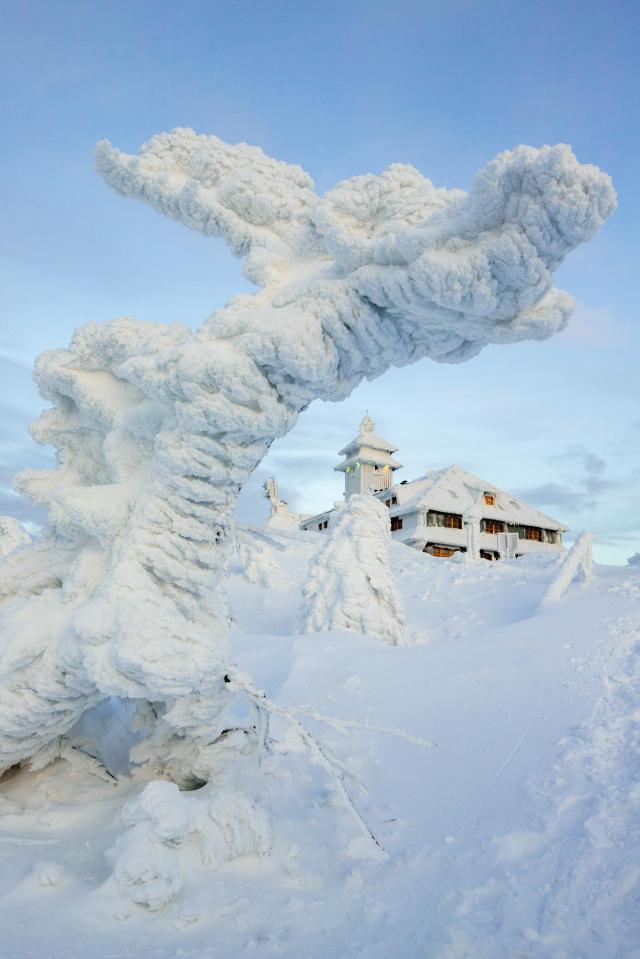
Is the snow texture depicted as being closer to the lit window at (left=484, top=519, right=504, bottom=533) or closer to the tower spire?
the tower spire

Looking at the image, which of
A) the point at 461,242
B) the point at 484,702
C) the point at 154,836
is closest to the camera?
the point at 154,836

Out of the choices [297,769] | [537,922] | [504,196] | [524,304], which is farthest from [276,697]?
[504,196]

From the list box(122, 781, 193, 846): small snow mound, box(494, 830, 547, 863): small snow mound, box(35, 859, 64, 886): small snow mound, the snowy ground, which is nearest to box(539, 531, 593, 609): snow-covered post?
the snowy ground

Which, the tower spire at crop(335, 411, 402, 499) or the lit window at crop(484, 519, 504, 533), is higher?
the tower spire at crop(335, 411, 402, 499)

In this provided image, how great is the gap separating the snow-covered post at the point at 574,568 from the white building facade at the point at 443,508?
43.3ft

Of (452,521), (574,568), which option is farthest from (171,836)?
(452,521)

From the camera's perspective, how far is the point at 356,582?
10.8m

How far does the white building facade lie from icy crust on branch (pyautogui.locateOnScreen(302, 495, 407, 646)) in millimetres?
12829

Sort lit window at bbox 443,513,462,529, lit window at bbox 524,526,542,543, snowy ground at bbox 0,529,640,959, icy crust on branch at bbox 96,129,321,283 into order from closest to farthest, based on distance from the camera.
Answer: snowy ground at bbox 0,529,640,959 → icy crust on branch at bbox 96,129,321,283 → lit window at bbox 443,513,462,529 → lit window at bbox 524,526,542,543

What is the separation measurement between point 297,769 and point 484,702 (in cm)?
172

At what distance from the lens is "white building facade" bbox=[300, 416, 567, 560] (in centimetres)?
2633

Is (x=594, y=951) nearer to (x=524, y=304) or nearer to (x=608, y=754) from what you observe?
(x=608, y=754)

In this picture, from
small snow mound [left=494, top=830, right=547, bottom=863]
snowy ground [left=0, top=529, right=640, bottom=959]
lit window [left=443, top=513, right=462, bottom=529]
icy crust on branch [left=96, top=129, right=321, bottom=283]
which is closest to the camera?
snowy ground [left=0, top=529, right=640, bottom=959]

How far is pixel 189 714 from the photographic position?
399 cm
